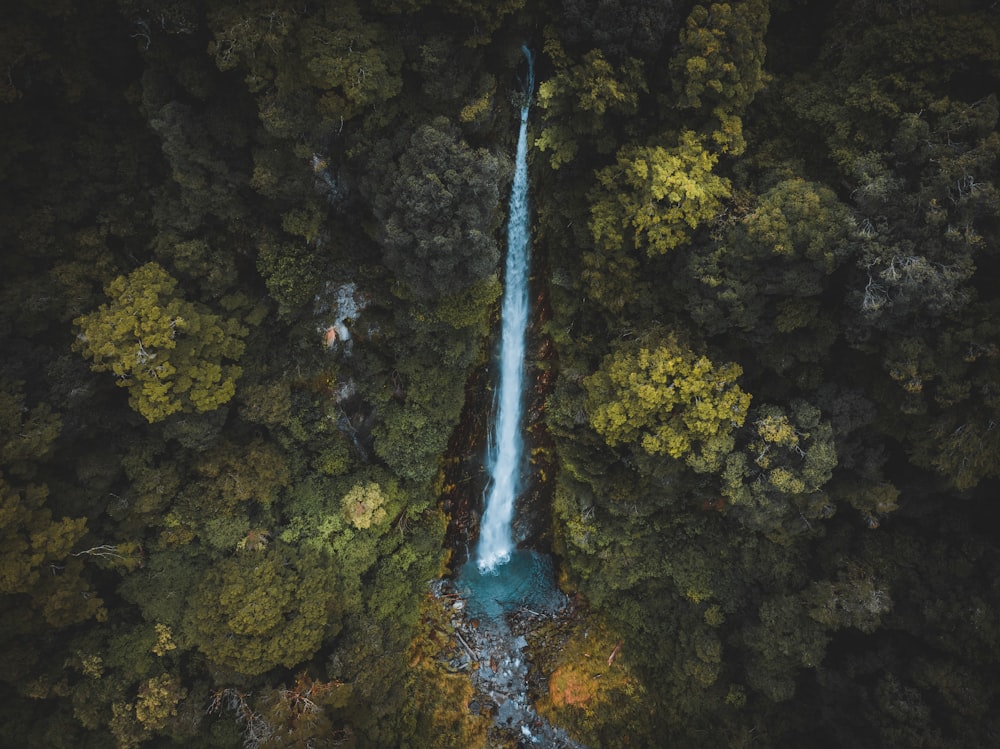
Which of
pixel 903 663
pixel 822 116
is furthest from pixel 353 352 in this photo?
pixel 903 663

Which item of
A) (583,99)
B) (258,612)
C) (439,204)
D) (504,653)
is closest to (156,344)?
(439,204)

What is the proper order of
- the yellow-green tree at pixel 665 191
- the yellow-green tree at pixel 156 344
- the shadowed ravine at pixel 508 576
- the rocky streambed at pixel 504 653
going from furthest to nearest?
the rocky streambed at pixel 504 653 → the shadowed ravine at pixel 508 576 → the yellow-green tree at pixel 665 191 → the yellow-green tree at pixel 156 344

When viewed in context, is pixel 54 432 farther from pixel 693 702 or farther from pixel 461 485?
pixel 693 702

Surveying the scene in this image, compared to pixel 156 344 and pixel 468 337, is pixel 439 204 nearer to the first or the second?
pixel 468 337

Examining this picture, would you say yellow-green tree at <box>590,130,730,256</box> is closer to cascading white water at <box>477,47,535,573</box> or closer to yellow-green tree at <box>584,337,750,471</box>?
yellow-green tree at <box>584,337,750,471</box>

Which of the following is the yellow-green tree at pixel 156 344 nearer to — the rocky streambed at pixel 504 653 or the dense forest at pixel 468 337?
the dense forest at pixel 468 337

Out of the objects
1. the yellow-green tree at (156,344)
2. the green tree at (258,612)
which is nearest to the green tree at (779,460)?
the green tree at (258,612)

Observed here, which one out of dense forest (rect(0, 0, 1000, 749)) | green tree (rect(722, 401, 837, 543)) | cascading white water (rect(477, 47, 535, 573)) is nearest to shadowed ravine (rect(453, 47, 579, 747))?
cascading white water (rect(477, 47, 535, 573))
